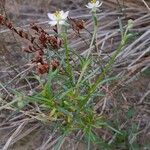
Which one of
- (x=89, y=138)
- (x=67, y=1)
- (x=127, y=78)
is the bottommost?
(x=89, y=138)

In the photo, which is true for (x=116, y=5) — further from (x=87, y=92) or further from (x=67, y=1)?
(x=87, y=92)

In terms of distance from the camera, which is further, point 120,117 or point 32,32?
point 32,32

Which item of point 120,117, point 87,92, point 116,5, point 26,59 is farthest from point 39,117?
point 116,5

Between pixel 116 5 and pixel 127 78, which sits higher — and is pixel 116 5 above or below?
above

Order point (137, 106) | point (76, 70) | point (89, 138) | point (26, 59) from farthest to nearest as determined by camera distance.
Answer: point (26, 59) < point (137, 106) < point (76, 70) < point (89, 138)

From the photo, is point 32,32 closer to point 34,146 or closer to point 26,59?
point 26,59

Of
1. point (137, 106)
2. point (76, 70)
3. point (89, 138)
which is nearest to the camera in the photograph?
point (89, 138)
